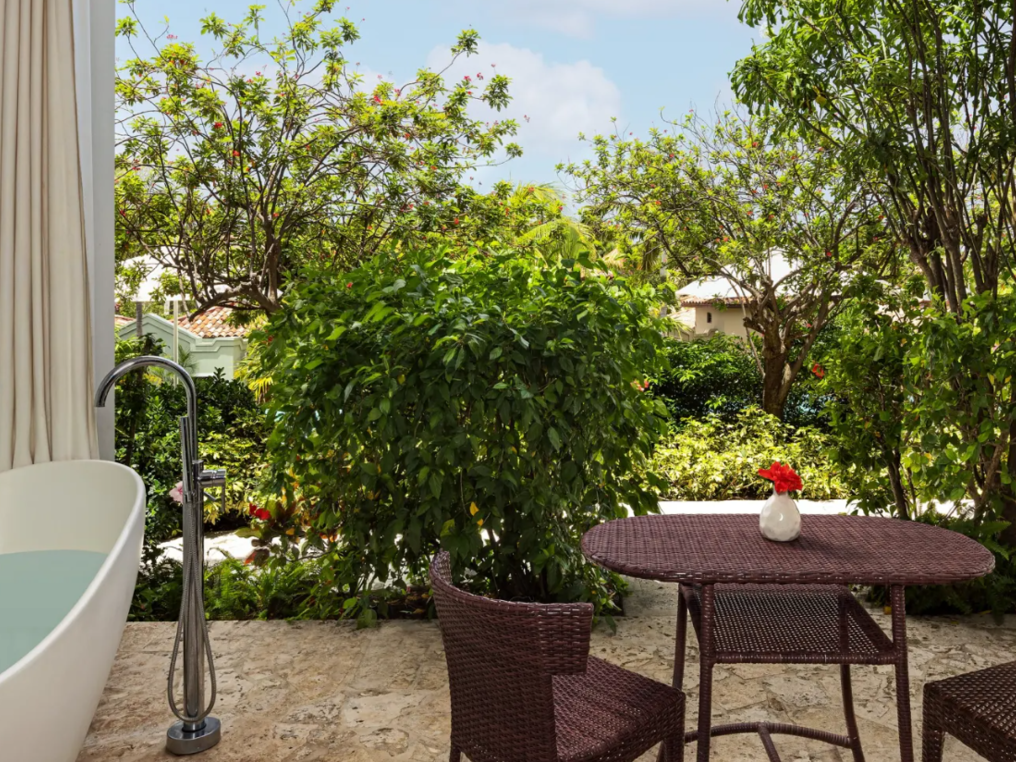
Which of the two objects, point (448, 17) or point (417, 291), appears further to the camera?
point (448, 17)

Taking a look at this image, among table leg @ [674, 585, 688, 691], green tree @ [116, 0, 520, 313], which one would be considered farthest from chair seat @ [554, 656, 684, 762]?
green tree @ [116, 0, 520, 313]

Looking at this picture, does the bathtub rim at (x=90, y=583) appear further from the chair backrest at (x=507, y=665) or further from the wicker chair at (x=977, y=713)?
the wicker chair at (x=977, y=713)

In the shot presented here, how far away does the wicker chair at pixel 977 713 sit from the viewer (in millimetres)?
1482

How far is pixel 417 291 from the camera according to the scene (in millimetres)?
2803

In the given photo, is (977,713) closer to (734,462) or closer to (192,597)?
(192,597)

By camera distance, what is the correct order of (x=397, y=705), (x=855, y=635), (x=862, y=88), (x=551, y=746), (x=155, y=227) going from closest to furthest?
(x=551, y=746) < (x=855, y=635) < (x=397, y=705) < (x=862, y=88) < (x=155, y=227)

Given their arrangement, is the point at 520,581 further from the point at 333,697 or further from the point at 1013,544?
the point at 1013,544

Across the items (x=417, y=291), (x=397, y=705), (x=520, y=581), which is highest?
(x=417, y=291)

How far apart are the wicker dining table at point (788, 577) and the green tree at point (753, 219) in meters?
6.59

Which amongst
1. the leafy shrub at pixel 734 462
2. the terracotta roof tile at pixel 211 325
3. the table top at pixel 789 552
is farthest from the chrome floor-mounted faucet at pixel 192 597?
the terracotta roof tile at pixel 211 325

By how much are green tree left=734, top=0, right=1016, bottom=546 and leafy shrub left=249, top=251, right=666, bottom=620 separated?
110 centimetres

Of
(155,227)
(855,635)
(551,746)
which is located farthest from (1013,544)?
(155,227)

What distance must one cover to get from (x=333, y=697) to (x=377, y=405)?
0.89 meters

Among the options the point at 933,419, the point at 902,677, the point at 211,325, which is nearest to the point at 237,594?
the point at 902,677
